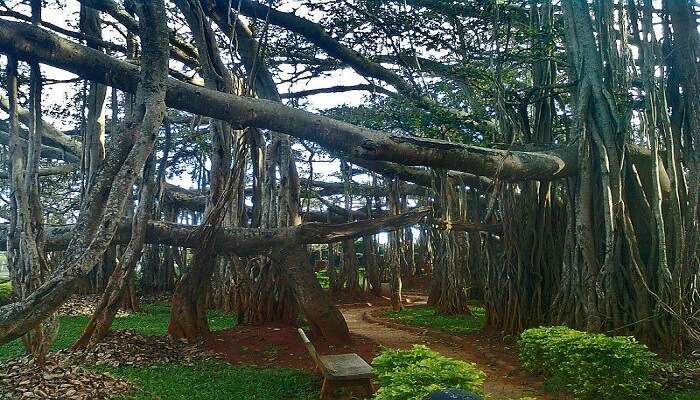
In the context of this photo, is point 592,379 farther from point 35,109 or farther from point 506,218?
point 35,109

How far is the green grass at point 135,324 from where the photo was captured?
24.1 ft

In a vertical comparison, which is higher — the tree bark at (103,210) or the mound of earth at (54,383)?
the tree bark at (103,210)

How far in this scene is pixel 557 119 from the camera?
910 cm

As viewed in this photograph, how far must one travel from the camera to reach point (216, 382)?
5.57 m

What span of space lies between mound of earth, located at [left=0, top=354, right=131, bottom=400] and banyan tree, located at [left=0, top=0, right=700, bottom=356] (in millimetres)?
270

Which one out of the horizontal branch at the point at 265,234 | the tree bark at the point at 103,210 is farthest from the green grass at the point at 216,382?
the tree bark at the point at 103,210

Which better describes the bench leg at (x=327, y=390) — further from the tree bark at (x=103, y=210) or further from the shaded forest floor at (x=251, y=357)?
the tree bark at (x=103, y=210)

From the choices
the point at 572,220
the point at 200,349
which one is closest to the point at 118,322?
the point at 200,349

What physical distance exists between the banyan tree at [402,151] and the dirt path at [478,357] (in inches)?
38.8

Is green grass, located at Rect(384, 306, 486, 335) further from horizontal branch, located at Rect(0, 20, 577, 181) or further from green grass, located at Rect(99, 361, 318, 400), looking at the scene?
green grass, located at Rect(99, 361, 318, 400)

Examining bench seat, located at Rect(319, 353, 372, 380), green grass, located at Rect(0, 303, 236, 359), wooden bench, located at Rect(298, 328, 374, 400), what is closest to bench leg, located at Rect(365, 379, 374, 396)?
wooden bench, located at Rect(298, 328, 374, 400)

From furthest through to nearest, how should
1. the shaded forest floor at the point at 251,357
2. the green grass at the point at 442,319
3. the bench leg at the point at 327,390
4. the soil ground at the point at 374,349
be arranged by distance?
the green grass at the point at 442,319, the soil ground at the point at 374,349, the shaded forest floor at the point at 251,357, the bench leg at the point at 327,390

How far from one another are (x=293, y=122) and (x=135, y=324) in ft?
19.0

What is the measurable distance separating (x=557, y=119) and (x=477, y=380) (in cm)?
653
